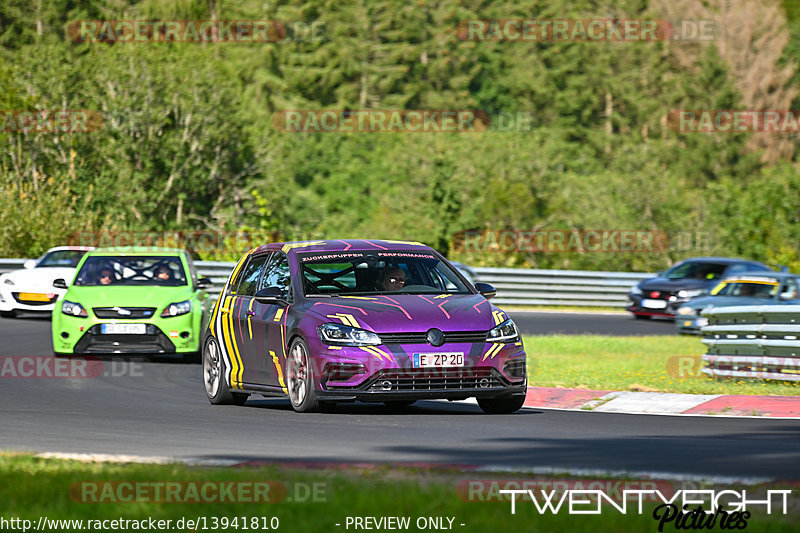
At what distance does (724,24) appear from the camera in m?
81.1

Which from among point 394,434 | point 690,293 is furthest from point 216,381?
point 690,293

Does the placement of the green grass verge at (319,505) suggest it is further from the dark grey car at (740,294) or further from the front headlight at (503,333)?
the dark grey car at (740,294)

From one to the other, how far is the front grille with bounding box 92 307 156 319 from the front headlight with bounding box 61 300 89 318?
157 millimetres

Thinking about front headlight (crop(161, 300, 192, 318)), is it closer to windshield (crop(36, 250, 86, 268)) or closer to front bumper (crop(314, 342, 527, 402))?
front bumper (crop(314, 342, 527, 402))

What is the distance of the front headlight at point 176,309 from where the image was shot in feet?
61.1

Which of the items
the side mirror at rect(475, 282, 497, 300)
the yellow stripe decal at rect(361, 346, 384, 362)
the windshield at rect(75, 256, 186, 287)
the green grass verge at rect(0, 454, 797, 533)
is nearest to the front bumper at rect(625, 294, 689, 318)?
the windshield at rect(75, 256, 186, 287)

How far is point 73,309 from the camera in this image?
61.3 feet

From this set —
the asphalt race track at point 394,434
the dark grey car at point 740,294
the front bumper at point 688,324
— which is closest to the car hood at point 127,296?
the asphalt race track at point 394,434

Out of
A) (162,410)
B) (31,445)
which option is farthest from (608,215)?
(31,445)

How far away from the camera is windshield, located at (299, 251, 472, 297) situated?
13.2 metres

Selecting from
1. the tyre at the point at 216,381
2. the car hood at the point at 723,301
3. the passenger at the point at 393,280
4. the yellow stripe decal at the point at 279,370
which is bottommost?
the car hood at the point at 723,301

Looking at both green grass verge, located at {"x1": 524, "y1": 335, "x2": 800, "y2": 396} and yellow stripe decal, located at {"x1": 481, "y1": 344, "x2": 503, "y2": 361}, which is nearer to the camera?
yellow stripe decal, located at {"x1": 481, "y1": 344, "x2": 503, "y2": 361}

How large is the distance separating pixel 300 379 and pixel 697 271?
21.6 metres

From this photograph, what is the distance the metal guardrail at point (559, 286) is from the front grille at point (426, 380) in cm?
2292
